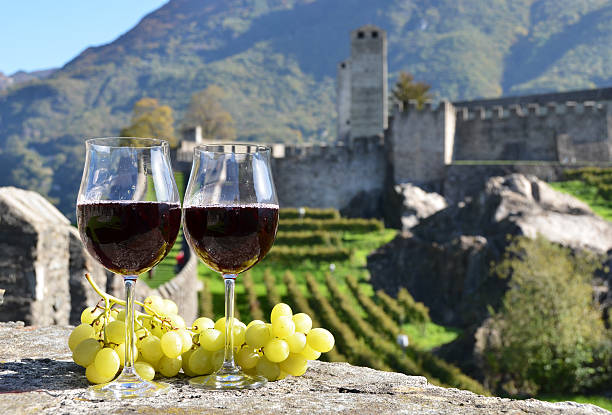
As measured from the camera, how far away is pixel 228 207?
167cm

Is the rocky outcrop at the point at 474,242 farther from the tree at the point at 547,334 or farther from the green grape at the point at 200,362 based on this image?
the green grape at the point at 200,362

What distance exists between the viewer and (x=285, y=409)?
1318 mm

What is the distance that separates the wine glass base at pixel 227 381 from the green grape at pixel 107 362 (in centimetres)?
17

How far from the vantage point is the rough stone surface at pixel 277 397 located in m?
1.31

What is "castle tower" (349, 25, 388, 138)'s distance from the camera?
36.9 metres

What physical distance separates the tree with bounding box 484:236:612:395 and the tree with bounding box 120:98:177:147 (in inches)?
1225

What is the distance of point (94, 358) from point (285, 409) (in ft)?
1.65

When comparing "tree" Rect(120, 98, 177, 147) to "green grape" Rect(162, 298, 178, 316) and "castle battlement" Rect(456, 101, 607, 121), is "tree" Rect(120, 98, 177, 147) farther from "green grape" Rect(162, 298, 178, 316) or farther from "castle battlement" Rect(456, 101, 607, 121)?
"green grape" Rect(162, 298, 178, 316)

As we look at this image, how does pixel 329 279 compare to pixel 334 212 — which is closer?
pixel 329 279

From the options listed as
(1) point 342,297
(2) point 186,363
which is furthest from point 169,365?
(1) point 342,297

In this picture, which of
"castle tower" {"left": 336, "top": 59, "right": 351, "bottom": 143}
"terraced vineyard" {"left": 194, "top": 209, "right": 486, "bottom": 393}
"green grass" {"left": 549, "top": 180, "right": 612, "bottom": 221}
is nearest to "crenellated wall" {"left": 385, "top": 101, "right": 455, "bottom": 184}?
"terraced vineyard" {"left": 194, "top": 209, "right": 486, "bottom": 393}

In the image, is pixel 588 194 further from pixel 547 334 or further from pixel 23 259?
pixel 23 259

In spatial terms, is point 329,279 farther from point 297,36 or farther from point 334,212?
point 297,36

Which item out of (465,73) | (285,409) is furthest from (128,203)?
(465,73)
